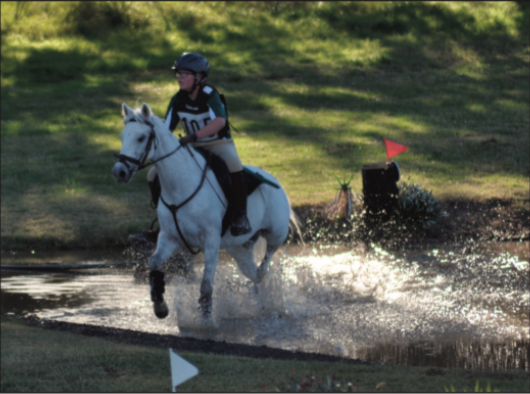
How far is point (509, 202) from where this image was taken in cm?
1396

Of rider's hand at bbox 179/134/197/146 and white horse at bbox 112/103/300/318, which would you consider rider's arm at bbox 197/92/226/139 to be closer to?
rider's hand at bbox 179/134/197/146

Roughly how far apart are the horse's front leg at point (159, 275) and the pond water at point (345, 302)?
1100 mm

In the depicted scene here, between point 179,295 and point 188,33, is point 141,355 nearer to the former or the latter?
point 179,295

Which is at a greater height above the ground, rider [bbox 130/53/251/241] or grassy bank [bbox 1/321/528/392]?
rider [bbox 130/53/251/241]

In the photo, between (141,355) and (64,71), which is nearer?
(141,355)

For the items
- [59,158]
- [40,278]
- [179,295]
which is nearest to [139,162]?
[179,295]

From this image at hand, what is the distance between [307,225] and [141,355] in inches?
263

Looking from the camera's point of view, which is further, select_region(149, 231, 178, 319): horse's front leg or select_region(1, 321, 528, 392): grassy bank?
select_region(149, 231, 178, 319): horse's front leg

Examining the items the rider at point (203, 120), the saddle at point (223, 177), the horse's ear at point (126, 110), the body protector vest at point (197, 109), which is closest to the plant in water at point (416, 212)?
the rider at point (203, 120)

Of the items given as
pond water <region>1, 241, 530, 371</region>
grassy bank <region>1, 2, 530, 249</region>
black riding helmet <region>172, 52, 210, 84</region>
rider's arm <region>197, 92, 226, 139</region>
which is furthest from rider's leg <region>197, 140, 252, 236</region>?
grassy bank <region>1, 2, 530, 249</region>

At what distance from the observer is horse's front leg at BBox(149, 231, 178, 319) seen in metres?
7.18

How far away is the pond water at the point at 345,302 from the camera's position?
7.62 m

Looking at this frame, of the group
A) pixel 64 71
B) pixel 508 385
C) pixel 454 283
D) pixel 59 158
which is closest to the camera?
pixel 508 385

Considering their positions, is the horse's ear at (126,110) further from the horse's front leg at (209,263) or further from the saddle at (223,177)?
the horse's front leg at (209,263)
